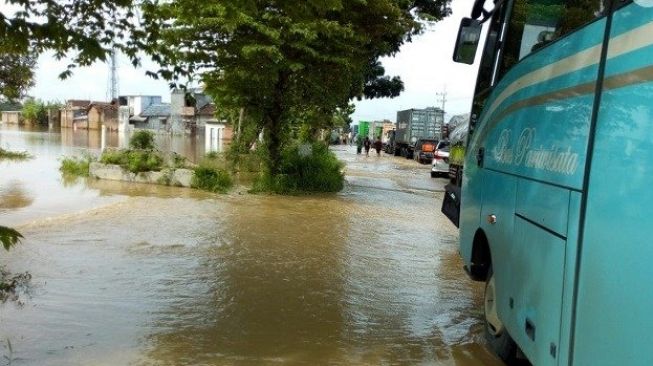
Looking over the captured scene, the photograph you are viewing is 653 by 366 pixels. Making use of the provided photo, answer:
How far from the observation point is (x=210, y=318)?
5.51m

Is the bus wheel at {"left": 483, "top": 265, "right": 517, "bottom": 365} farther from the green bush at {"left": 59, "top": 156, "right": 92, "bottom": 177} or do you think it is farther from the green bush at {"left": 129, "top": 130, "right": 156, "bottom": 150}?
the green bush at {"left": 59, "top": 156, "right": 92, "bottom": 177}

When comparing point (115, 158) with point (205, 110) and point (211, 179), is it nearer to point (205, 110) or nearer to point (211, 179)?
point (211, 179)

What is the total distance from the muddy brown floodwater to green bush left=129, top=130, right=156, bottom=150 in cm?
586

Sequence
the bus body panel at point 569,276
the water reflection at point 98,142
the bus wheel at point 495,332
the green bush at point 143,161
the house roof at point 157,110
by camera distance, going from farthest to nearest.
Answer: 1. the house roof at point 157,110
2. the water reflection at point 98,142
3. the green bush at point 143,161
4. the bus wheel at point 495,332
5. the bus body panel at point 569,276

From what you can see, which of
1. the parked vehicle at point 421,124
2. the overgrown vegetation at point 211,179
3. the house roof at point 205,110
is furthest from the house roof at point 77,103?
the overgrown vegetation at point 211,179

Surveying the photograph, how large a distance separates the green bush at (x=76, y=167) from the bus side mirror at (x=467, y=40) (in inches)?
589

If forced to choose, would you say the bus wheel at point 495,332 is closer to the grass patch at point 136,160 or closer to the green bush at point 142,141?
the grass patch at point 136,160

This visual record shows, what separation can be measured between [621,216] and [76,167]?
60.1 feet

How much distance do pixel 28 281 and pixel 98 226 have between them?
3619mm

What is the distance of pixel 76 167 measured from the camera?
18297 millimetres

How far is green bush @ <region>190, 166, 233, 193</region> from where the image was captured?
51.4ft

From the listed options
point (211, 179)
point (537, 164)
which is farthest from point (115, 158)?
point (537, 164)

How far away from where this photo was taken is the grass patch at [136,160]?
660 inches

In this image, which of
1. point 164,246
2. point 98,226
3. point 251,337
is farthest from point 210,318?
point 98,226
